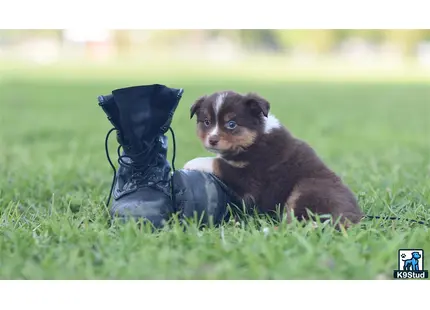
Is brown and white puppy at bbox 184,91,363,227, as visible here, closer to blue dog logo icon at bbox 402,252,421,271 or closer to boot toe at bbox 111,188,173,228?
boot toe at bbox 111,188,173,228

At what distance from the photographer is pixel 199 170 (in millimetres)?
4438

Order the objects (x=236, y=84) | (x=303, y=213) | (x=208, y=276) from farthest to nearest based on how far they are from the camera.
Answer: (x=236, y=84) < (x=303, y=213) < (x=208, y=276)

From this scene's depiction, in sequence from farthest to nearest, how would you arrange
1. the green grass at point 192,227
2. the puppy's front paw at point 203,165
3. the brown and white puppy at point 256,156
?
1. the puppy's front paw at point 203,165
2. the brown and white puppy at point 256,156
3. the green grass at point 192,227

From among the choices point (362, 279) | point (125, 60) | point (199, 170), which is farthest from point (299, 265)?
point (125, 60)

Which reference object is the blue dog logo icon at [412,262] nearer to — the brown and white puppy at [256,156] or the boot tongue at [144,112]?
the brown and white puppy at [256,156]

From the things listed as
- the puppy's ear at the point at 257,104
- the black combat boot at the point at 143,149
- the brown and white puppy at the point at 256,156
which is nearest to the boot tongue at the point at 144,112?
the black combat boot at the point at 143,149

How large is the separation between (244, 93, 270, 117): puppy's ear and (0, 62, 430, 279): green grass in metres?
0.80

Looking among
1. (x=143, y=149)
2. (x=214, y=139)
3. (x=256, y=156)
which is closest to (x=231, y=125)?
(x=214, y=139)

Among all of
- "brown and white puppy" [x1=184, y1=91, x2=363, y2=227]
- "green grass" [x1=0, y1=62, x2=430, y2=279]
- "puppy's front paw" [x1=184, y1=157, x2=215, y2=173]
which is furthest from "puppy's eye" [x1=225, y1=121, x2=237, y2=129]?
"green grass" [x1=0, y1=62, x2=430, y2=279]

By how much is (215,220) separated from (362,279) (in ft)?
4.01

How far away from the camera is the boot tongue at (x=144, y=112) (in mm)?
3992

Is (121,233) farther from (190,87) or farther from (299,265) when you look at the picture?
(190,87)

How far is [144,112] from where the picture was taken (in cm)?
402

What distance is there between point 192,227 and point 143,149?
25.8 inches
